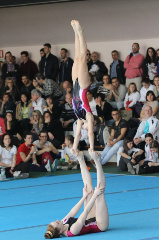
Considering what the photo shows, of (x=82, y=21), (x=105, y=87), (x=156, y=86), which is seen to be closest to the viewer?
(x=156, y=86)

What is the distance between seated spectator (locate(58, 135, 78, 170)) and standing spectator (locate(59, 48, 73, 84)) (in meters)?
2.99

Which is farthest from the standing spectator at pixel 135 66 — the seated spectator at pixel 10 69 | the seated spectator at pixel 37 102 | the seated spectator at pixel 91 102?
the seated spectator at pixel 10 69

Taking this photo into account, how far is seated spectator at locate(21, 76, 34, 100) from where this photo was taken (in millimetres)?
14306

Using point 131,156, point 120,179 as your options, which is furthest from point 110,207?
point 131,156

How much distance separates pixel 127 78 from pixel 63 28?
2908 millimetres

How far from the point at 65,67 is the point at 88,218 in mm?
8569

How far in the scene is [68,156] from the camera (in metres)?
11.9

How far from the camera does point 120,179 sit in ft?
33.5

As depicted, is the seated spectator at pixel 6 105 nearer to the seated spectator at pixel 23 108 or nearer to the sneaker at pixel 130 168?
the seated spectator at pixel 23 108

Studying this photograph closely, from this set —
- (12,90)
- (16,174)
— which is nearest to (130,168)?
(16,174)

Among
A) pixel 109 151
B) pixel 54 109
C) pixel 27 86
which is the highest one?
pixel 27 86

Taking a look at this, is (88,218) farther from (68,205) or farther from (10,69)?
(10,69)

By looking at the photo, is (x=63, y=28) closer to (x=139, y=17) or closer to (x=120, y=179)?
(x=139, y=17)

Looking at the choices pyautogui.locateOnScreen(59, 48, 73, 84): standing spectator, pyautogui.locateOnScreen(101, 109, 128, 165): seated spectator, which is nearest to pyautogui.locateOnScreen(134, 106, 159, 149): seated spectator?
pyautogui.locateOnScreen(101, 109, 128, 165): seated spectator
